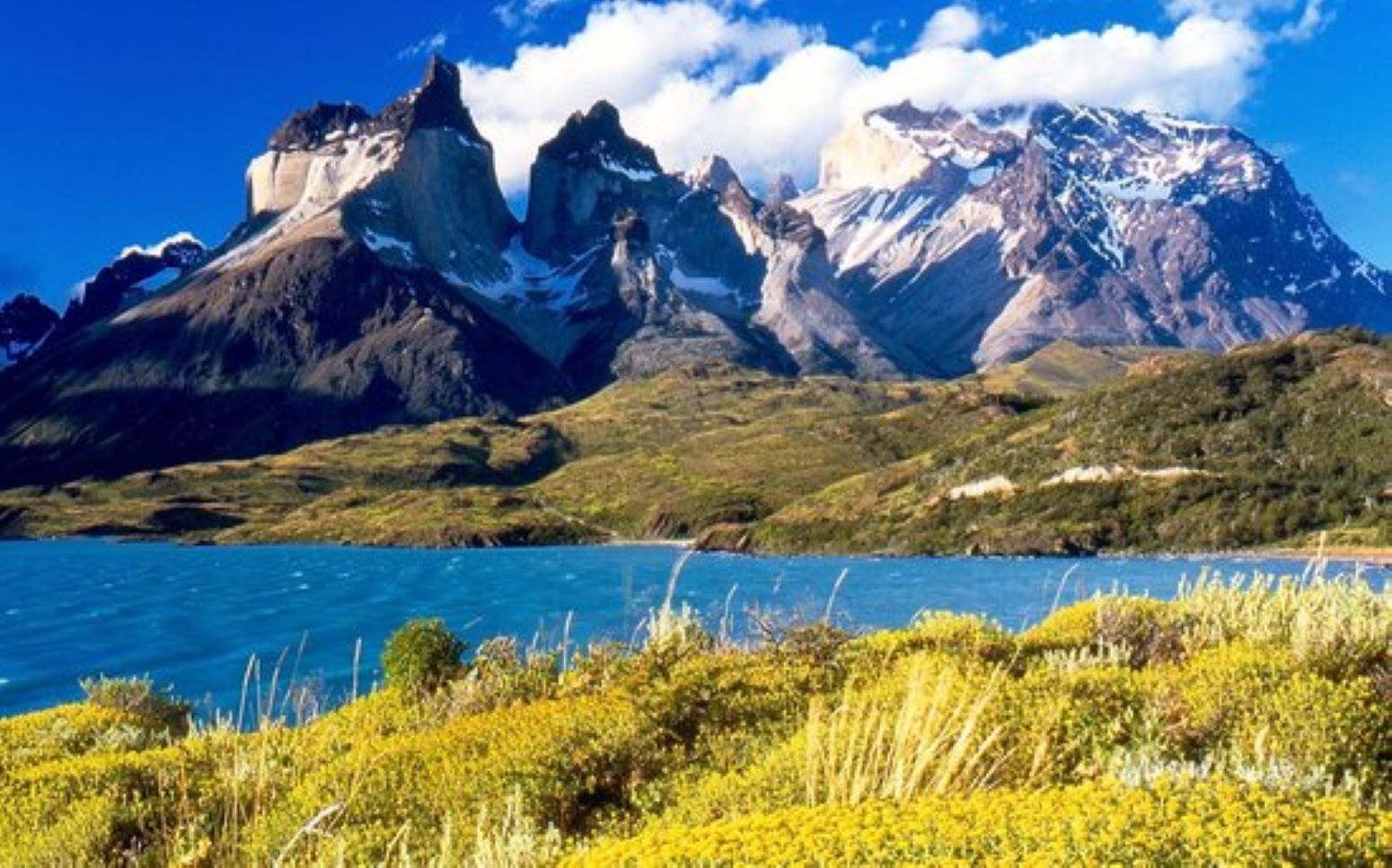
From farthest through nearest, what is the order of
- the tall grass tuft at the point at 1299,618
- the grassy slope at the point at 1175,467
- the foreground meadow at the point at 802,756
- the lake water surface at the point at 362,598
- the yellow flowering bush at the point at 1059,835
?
the grassy slope at the point at 1175,467, the lake water surface at the point at 362,598, the tall grass tuft at the point at 1299,618, the foreground meadow at the point at 802,756, the yellow flowering bush at the point at 1059,835

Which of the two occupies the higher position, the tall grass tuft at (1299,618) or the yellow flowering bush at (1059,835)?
the yellow flowering bush at (1059,835)

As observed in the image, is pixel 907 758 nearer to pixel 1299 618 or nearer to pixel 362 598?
pixel 1299 618

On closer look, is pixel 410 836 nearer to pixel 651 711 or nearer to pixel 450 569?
pixel 651 711

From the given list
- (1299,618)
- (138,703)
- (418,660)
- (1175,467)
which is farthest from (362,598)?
(1175,467)

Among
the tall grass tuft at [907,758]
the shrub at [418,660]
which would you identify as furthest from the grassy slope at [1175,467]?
the tall grass tuft at [907,758]

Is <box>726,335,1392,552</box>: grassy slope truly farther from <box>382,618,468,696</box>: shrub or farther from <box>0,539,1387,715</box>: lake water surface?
<box>382,618,468,696</box>: shrub

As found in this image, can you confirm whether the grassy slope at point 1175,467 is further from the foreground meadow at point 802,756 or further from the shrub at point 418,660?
the shrub at point 418,660
